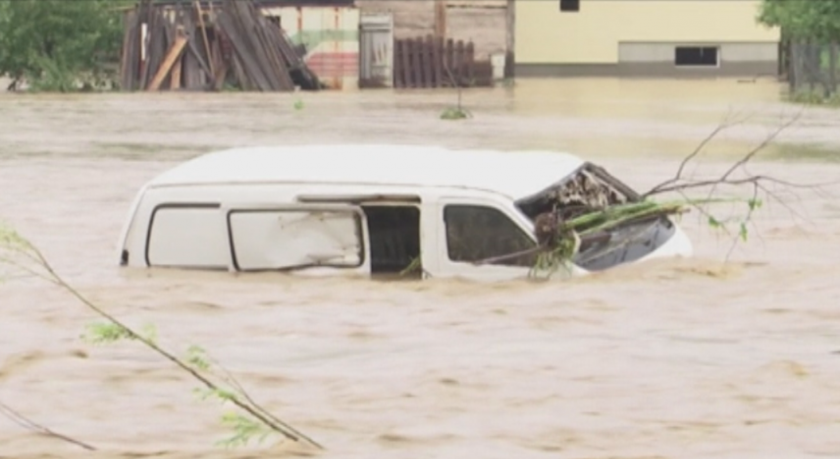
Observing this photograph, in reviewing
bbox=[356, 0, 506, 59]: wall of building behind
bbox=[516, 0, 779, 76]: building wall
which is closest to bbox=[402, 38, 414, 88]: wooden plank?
bbox=[356, 0, 506, 59]: wall of building behind

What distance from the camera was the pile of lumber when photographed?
174 ft

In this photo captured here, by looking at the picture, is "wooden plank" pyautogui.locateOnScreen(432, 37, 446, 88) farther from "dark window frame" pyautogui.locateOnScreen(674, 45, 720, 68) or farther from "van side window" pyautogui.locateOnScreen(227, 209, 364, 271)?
"van side window" pyautogui.locateOnScreen(227, 209, 364, 271)

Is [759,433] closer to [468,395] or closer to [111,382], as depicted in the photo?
[468,395]

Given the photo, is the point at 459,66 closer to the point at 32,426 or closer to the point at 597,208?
the point at 597,208

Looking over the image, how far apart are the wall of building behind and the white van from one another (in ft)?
147

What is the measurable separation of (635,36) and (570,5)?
226 cm

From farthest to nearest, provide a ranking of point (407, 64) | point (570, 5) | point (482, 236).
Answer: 1. point (570, 5)
2. point (407, 64)
3. point (482, 236)

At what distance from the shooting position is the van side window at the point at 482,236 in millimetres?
13117

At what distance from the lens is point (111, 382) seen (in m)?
11.2

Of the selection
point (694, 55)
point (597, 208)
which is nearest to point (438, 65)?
point (694, 55)

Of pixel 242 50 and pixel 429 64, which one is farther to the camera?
pixel 429 64

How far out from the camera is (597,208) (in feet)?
45.2

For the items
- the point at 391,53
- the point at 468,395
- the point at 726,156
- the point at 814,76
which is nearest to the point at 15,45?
the point at 391,53

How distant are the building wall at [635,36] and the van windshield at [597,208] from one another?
54651mm
